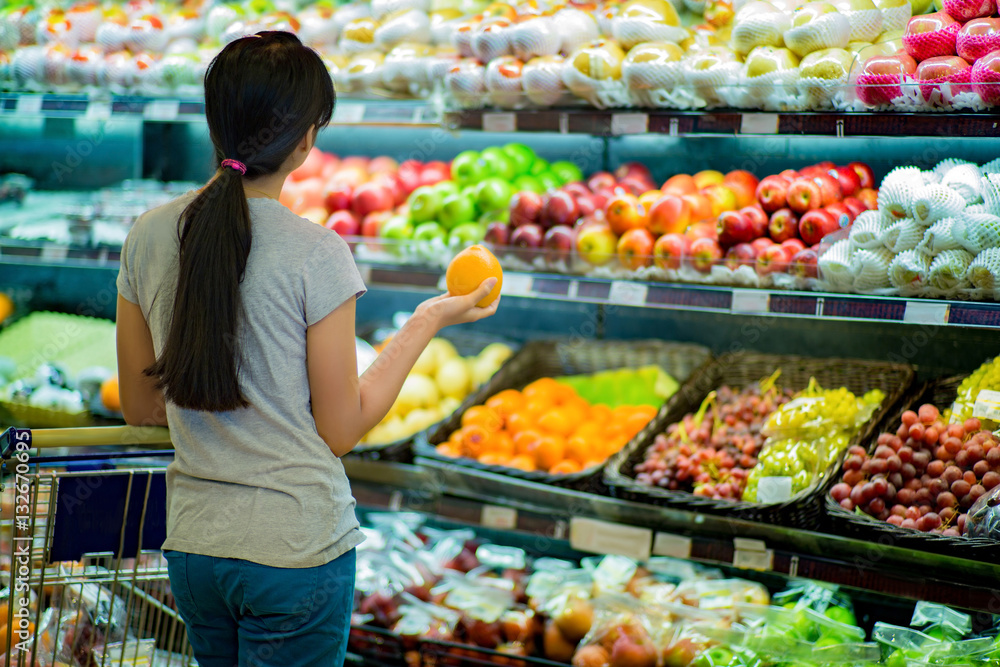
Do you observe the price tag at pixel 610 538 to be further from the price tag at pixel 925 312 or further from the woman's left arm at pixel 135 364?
the woman's left arm at pixel 135 364

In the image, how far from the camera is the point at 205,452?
4.20ft

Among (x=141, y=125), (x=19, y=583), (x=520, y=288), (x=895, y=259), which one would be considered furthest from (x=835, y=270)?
(x=141, y=125)

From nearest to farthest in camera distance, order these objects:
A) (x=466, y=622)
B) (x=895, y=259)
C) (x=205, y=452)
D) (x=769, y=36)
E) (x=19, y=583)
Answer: (x=205, y=452) < (x=19, y=583) < (x=895, y=259) < (x=769, y=36) < (x=466, y=622)

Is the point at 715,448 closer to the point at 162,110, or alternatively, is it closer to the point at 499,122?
the point at 499,122

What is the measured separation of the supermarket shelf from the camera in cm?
179

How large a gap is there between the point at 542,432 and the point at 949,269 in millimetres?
1101

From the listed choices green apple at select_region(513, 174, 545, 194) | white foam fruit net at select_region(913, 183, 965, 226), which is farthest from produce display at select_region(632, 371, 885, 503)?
green apple at select_region(513, 174, 545, 194)

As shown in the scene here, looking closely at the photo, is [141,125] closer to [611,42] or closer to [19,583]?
[611,42]

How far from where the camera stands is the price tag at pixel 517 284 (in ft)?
7.81

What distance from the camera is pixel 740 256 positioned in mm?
2195

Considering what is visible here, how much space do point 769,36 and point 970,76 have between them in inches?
19.3

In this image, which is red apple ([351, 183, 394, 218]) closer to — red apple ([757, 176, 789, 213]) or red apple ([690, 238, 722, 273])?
red apple ([690, 238, 722, 273])

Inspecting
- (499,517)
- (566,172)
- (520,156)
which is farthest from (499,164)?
(499,517)

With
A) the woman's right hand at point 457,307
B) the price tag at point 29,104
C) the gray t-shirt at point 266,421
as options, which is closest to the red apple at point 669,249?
the woman's right hand at point 457,307
